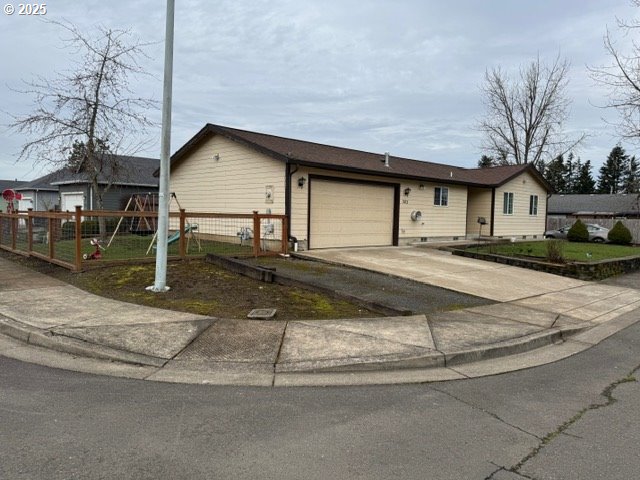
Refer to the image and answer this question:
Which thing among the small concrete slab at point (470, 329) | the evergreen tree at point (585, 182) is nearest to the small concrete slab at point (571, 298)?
the small concrete slab at point (470, 329)

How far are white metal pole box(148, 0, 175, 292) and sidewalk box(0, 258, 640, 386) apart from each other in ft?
3.67

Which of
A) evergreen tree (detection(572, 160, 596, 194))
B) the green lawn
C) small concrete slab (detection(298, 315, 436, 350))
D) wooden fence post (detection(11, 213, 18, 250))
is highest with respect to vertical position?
evergreen tree (detection(572, 160, 596, 194))

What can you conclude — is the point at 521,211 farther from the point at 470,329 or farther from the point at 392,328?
→ the point at 392,328

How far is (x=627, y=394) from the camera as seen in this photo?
15.5ft

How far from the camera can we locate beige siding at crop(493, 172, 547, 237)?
24.7 meters

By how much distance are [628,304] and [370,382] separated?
8.00 m

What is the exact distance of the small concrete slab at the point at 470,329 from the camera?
6.04 meters

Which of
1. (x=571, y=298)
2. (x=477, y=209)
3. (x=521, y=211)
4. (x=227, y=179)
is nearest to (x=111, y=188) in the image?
(x=227, y=179)

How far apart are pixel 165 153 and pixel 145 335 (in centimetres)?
383

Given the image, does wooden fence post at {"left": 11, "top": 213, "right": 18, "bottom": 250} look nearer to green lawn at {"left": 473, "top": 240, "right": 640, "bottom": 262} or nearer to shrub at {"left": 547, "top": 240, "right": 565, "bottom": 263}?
green lawn at {"left": 473, "top": 240, "right": 640, "bottom": 262}

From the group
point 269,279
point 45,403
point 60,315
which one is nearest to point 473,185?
point 269,279

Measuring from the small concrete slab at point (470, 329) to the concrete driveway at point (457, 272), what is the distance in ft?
Answer: 6.61

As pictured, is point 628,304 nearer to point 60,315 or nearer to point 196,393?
point 196,393

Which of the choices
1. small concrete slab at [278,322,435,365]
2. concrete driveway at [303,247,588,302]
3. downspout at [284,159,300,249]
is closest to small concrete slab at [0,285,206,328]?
small concrete slab at [278,322,435,365]
